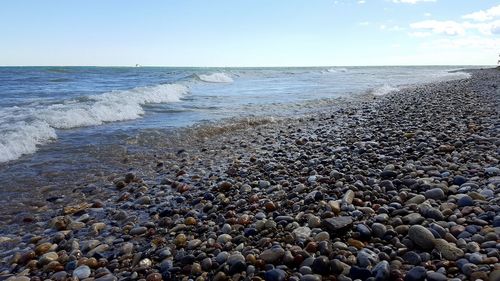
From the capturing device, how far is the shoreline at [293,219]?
9.53ft

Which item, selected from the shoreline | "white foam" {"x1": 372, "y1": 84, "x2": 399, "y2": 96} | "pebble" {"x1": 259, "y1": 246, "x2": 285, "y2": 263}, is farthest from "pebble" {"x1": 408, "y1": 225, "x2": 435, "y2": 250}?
"white foam" {"x1": 372, "y1": 84, "x2": 399, "y2": 96}

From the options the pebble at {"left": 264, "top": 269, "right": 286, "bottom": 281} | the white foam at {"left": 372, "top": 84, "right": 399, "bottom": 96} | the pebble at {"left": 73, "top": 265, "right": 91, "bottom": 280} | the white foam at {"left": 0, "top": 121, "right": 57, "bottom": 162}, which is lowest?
the pebble at {"left": 73, "top": 265, "right": 91, "bottom": 280}

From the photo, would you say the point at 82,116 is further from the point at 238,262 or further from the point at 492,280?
the point at 492,280

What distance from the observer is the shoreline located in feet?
9.53

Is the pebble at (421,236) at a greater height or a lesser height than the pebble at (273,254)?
greater

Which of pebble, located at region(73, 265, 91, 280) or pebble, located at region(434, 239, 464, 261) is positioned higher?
pebble, located at region(434, 239, 464, 261)

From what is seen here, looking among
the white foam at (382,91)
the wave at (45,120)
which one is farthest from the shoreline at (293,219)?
the white foam at (382,91)

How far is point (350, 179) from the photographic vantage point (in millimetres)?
4898

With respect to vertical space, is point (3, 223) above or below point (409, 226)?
below

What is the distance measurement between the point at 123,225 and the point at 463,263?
342cm

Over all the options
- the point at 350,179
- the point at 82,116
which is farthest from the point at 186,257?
the point at 82,116

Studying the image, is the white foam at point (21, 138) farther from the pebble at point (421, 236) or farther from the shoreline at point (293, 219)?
the pebble at point (421, 236)

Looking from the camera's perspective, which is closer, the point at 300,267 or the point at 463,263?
the point at 463,263

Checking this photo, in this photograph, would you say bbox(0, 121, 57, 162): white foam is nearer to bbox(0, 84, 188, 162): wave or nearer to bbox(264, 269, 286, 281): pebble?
bbox(0, 84, 188, 162): wave
